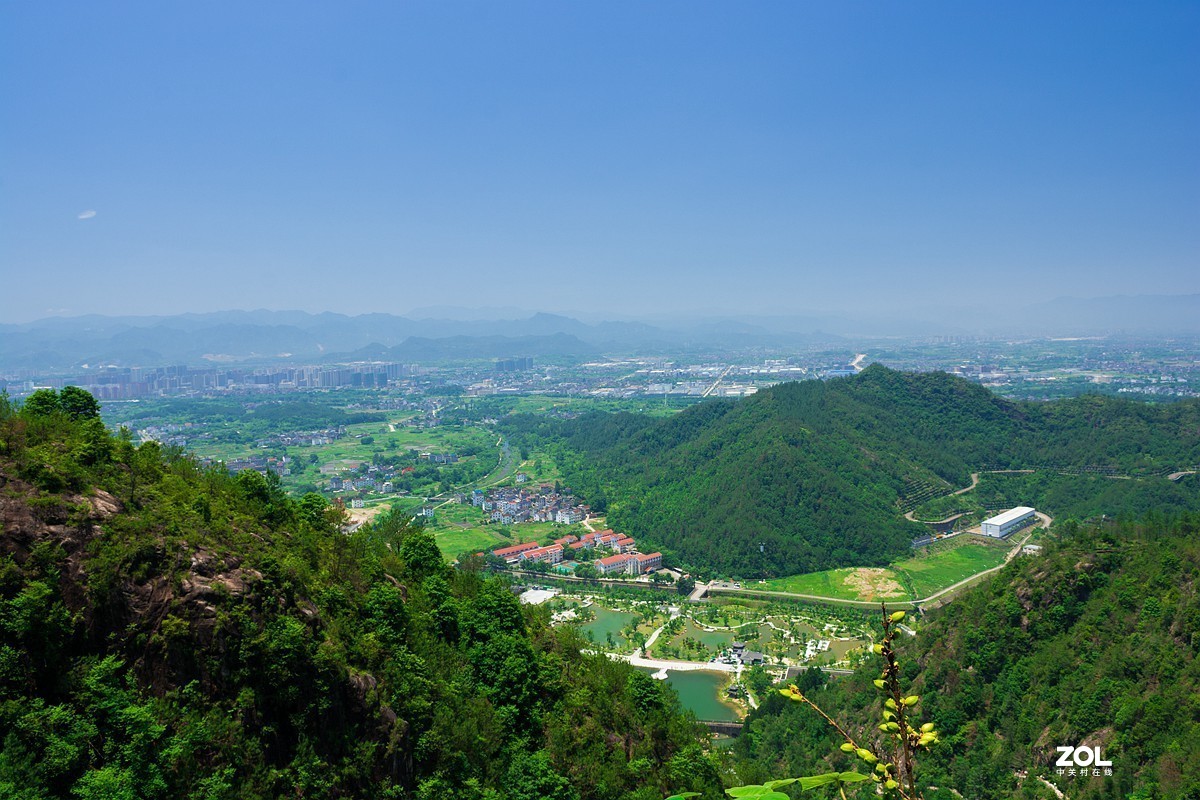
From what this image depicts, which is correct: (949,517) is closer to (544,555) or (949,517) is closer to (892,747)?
(544,555)

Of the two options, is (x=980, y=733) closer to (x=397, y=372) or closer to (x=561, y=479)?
(x=561, y=479)

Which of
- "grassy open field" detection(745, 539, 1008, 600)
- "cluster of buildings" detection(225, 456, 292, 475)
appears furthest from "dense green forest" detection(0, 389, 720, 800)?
"cluster of buildings" detection(225, 456, 292, 475)

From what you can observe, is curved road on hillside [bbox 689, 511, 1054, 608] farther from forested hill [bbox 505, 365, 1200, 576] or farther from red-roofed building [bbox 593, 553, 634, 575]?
red-roofed building [bbox 593, 553, 634, 575]

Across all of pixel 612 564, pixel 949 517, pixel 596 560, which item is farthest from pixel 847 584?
pixel 596 560

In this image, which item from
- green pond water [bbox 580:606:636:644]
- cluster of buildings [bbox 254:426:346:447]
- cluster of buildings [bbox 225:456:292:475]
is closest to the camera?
green pond water [bbox 580:606:636:644]

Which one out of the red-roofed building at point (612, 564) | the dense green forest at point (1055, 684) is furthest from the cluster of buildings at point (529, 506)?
the dense green forest at point (1055, 684)

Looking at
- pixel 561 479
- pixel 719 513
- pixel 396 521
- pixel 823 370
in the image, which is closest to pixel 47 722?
pixel 396 521
